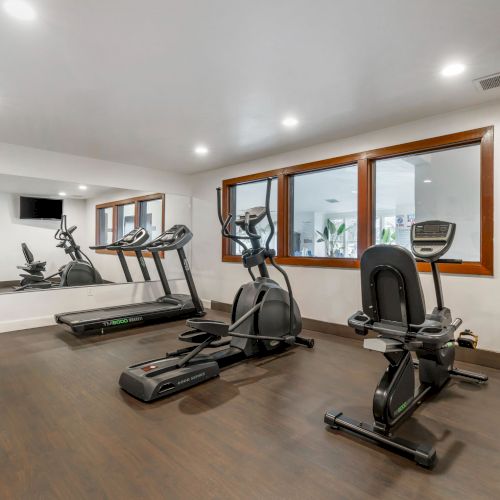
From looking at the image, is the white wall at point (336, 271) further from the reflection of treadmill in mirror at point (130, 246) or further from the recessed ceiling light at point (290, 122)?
the reflection of treadmill in mirror at point (130, 246)

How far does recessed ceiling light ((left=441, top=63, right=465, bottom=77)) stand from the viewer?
262 centimetres

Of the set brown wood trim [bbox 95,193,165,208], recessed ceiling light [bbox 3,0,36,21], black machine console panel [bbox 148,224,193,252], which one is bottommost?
black machine console panel [bbox 148,224,193,252]

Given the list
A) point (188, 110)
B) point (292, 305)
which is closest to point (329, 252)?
point (292, 305)

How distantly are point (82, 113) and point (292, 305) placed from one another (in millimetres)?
3067

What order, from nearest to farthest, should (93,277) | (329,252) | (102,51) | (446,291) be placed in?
1. (102,51)
2. (446,291)
3. (329,252)
4. (93,277)

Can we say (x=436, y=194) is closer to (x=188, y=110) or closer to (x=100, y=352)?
(x=188, y=110)

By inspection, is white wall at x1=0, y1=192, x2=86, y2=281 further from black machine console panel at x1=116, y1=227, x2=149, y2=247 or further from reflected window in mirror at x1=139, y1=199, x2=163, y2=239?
reflected window in mirror at x1=139, y1=199, x2=163, y2=239

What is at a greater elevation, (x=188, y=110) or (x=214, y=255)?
(x=188, y=110)

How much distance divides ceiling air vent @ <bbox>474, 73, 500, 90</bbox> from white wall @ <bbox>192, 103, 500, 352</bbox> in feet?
1.38

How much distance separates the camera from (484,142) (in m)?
3.35

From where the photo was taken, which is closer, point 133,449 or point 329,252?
point 133,449

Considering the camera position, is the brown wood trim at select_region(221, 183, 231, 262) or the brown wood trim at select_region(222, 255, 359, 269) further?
the brown wood trim at select_region(221, 183, 231, 262)

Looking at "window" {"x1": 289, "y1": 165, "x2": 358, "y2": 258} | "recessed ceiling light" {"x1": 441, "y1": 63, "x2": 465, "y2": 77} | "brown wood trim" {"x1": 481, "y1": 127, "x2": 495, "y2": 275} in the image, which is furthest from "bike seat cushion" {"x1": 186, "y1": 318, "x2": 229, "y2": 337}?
"recessed ceiling light" {"x1": 441, "y1": 63, "x2": 465, "y2": 77}

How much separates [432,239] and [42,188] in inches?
202
